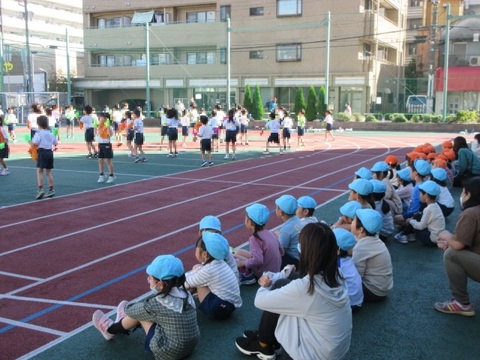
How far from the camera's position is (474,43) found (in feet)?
155

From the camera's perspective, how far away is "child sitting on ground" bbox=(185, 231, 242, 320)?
201 inches

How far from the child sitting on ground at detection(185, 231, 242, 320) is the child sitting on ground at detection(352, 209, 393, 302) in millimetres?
1413

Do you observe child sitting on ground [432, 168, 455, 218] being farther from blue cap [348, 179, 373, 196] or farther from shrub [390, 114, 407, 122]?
shrub [390, 114, 407, 122]

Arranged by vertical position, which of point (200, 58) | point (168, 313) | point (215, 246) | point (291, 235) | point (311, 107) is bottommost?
point (168, 313)

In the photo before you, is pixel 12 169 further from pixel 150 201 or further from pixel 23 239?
pixel 23 239

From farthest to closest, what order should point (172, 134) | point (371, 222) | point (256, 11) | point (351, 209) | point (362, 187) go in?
point (256, 11)
point (172, 134)
point (362, 187)
point (351, 209)
point (371, 222)

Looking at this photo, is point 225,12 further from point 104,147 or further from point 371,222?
point 371,222

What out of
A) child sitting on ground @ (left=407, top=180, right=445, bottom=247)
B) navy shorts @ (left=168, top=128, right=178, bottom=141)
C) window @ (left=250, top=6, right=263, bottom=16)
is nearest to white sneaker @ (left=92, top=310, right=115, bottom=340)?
child sitting on ground @ (left=407, top=180, right=445, bottom=247)

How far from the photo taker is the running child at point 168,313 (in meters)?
4.35

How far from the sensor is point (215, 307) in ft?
17.3

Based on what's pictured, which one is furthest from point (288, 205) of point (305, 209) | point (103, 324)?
point (103, 324)

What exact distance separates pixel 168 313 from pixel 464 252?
300 centimetres

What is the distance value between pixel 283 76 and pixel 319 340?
4491cm

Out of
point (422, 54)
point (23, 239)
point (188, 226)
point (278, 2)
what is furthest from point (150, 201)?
point (422, 54)
